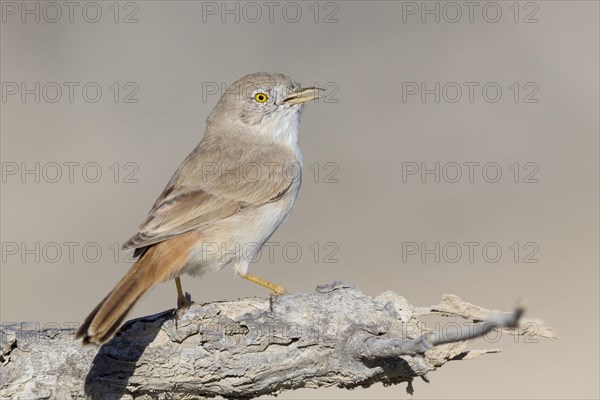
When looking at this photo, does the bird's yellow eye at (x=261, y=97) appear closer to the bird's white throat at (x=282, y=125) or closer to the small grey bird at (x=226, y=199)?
the small grey bird at (x=226, y=199)

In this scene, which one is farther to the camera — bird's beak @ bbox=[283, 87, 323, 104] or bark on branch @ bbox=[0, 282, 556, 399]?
bird's beak @ bbox=[283, 87, 323, 104]

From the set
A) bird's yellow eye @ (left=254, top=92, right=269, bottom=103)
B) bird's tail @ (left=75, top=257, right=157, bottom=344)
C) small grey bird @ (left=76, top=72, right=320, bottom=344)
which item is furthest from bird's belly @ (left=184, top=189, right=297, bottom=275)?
bird's yellow eye @ (left=254, top=92, right=269, bottom=103)

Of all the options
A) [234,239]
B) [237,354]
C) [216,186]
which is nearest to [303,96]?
[216,186]

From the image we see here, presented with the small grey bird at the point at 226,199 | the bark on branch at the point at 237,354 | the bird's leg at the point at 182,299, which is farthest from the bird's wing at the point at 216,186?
the bark on branch at the point at 237,354

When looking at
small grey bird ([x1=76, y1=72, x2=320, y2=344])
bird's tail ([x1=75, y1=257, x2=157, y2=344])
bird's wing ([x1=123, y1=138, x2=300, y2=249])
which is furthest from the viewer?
bird's wing ([x1=123, y1=138, x2=300, y2=249])

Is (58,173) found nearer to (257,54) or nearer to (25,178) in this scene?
(25,178)

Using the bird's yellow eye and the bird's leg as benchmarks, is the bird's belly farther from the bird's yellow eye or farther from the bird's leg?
the bird's yellow eye
